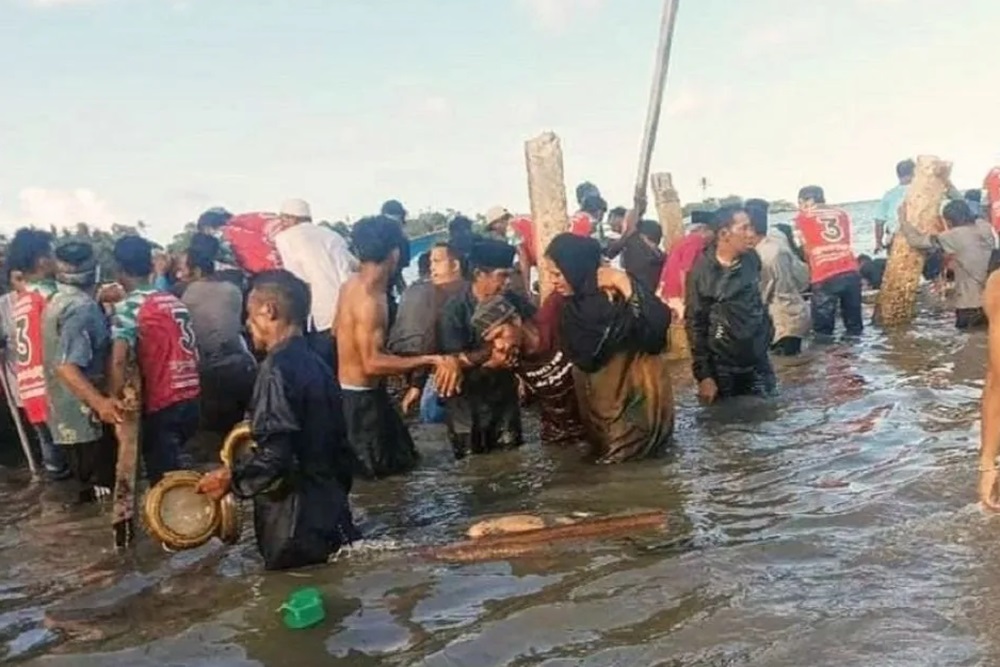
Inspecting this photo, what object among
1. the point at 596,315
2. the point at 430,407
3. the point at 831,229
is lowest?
the point at 430,407

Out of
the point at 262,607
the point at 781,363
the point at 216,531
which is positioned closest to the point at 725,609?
the point at 262,607

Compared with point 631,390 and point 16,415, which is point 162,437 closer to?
point 16,415

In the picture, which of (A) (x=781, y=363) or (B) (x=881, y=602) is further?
(A) (x=781, y=363)

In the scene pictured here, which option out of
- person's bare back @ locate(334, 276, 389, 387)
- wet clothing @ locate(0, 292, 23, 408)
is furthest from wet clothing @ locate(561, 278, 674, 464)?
wet clothing @ locate(0, 292, 23, 408)

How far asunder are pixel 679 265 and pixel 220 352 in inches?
197

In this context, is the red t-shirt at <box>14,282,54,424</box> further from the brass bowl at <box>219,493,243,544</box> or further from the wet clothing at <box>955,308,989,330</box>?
Answer: the wet clothing at <box>955,308,989,330</box>

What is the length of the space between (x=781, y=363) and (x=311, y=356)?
24.5ft

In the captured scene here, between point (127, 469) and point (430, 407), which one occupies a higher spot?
point (127, 469)

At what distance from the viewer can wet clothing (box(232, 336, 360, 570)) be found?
4.86 meters

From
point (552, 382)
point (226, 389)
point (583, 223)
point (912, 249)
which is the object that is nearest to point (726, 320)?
Result: point (552, 382)

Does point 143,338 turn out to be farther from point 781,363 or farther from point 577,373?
point 781,363

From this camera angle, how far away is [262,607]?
4875 mm

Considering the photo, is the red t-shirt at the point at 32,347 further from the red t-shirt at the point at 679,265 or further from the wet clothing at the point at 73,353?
the red t-shirt at the point at 679,265

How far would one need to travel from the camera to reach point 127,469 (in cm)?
625
